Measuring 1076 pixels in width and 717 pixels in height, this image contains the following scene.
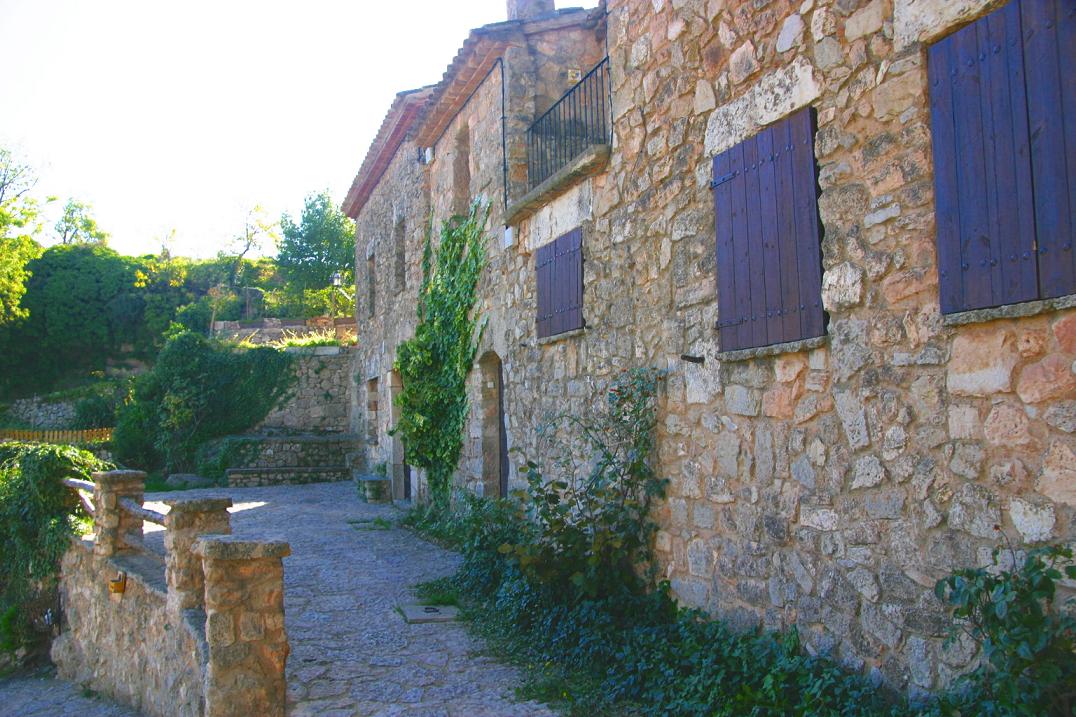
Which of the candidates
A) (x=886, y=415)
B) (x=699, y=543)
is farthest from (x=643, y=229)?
(x=886, y=415)

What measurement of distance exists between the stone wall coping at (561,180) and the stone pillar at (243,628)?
343 cm

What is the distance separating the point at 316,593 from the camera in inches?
277

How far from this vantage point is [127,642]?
23.2 ft

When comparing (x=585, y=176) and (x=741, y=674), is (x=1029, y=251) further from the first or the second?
(x=585, y=176)

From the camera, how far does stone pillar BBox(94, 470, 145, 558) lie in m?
7.66

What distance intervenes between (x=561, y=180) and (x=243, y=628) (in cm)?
398

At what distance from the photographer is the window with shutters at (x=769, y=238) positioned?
13.3ft

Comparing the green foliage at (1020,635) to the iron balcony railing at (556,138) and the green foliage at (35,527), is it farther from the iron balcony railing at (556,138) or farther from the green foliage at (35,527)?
the green foliage at (35,527)

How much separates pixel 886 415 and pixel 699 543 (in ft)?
5.52

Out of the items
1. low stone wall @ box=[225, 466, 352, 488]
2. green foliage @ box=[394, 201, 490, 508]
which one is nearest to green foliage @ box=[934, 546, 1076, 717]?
green foliage @ box=[394, 201, 490, 508]

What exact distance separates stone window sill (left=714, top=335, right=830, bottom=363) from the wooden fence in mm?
18951

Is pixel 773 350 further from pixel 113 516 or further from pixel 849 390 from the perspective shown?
pixel 113 516


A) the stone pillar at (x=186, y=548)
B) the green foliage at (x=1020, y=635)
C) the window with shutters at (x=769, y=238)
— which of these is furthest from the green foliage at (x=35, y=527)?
the green foliage at (x=1020, y=635)

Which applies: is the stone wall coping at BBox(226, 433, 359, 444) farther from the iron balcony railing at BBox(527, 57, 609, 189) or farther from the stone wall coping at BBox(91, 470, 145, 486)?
the iron balcony railing at BBox(527, 57, 609, 189)
